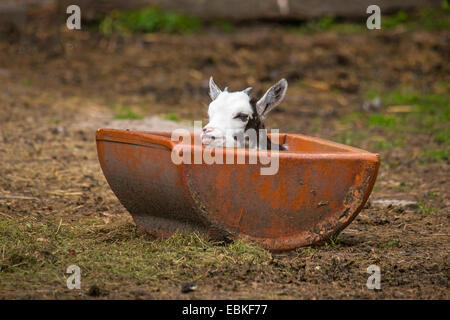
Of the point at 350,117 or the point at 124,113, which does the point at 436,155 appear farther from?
the point at 124,113

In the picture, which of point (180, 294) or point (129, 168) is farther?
point (129, 168)

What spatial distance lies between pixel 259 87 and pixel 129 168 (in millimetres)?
6419

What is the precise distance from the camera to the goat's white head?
415cm

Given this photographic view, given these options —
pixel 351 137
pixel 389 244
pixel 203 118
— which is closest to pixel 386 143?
pixel 351 137

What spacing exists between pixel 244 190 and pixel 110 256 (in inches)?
32.9

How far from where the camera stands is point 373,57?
456 inches

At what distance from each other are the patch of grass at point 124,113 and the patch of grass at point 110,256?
Result: 13.1 feet

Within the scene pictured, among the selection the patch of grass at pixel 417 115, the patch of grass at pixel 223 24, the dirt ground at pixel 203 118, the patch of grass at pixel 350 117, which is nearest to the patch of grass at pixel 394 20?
the dirt ground at pixel 203 118

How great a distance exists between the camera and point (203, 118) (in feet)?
29.2

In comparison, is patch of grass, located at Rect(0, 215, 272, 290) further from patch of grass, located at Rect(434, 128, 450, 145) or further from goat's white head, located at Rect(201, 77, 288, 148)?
patch of grass, located at Rect(434, 128, 450, 145)

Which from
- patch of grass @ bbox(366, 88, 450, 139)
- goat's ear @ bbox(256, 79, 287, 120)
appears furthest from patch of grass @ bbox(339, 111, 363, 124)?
goat's ear @ bbox(256, 79, 287, 120)
